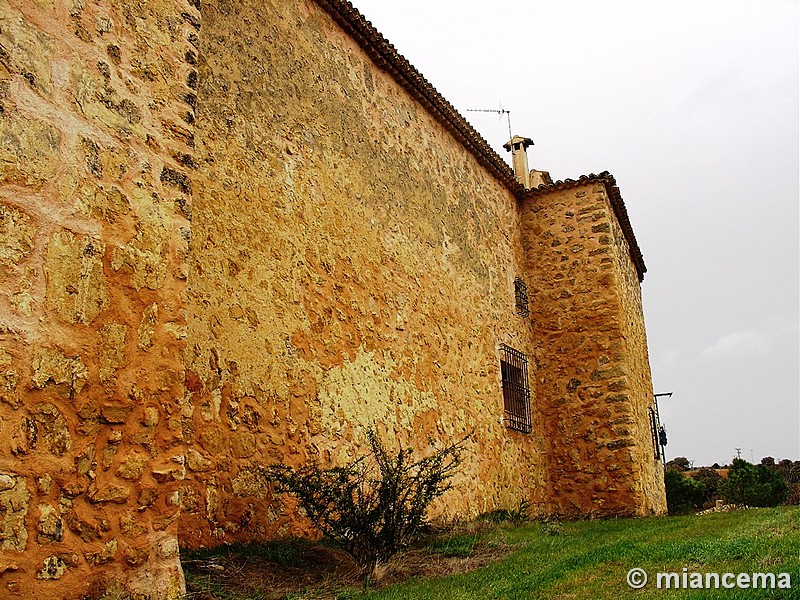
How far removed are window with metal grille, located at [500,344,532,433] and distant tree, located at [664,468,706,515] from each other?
10290 mm

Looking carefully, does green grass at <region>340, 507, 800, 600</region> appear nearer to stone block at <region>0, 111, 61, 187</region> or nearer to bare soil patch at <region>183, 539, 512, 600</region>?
bare soil patch at <region>183, 539, 512, 600</region>

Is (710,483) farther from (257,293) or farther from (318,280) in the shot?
(257,293)

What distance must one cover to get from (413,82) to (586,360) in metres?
5.23

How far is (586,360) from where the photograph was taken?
11.2 m

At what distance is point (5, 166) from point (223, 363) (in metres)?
2.54

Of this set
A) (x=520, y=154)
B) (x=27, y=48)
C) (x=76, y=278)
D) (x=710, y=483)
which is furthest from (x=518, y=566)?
(x=710, y=483)

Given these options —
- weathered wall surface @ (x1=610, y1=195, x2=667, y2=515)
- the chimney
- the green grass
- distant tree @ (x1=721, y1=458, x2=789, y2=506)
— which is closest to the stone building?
weathered wall surface @ (x1=610, y1=195, x2=667, y2=515)

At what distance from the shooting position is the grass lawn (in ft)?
13.3

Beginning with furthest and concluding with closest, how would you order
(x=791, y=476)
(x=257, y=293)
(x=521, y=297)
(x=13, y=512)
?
(x=791, y=476)
(x=521, y=297)
(x=257, y=293)
(x=13, y=512)

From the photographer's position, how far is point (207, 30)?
5934mm

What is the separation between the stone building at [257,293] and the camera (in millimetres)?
3234

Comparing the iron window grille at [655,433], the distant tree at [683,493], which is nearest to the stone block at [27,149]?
the iron window grille at [655,433]

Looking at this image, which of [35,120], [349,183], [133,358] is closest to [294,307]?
[349,183]

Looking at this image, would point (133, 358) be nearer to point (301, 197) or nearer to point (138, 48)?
point (138, 48)
